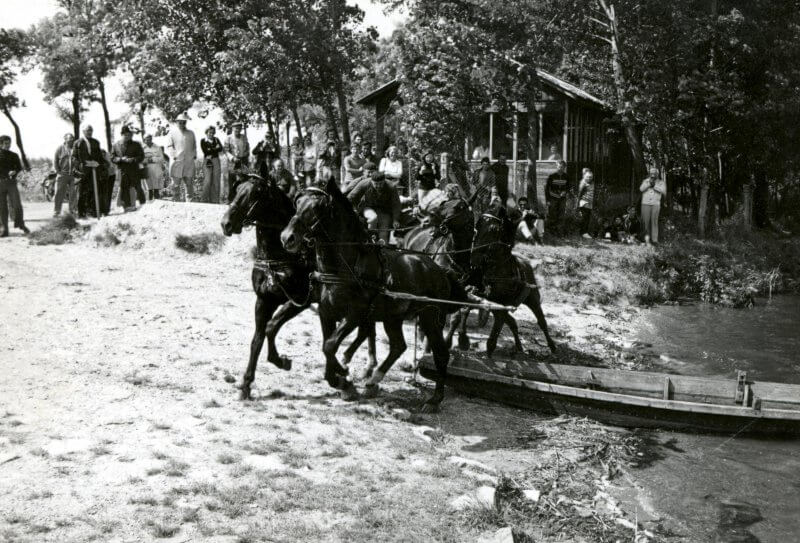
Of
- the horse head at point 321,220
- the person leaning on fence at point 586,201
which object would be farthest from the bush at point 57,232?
the person leaning on fence at point 586,201

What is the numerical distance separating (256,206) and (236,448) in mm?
2851

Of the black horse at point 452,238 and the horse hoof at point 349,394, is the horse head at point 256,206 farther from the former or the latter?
the black horse at point 452,238

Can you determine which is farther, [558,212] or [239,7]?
[558,212]

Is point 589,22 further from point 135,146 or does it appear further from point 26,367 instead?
point 26,367

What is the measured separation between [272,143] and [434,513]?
509 inches

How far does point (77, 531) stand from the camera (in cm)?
638

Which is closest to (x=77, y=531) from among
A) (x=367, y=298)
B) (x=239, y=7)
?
(x=367, y=298)

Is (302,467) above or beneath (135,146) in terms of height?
beneath

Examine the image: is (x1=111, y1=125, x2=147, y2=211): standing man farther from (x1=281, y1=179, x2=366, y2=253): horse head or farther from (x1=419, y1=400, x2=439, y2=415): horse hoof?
(x1=419, y1=400, x2=439, y2=415): horse hoof

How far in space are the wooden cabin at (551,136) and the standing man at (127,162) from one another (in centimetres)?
821

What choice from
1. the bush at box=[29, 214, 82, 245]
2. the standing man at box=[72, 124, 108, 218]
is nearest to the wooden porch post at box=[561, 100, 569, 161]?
the standing man at box=[72, 124, 108, 218]

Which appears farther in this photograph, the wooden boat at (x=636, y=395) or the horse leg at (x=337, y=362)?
the wooden boat at (x=636, y=395)

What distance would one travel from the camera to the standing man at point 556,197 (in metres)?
23.5

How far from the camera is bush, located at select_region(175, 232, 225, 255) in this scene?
18.6 meters
